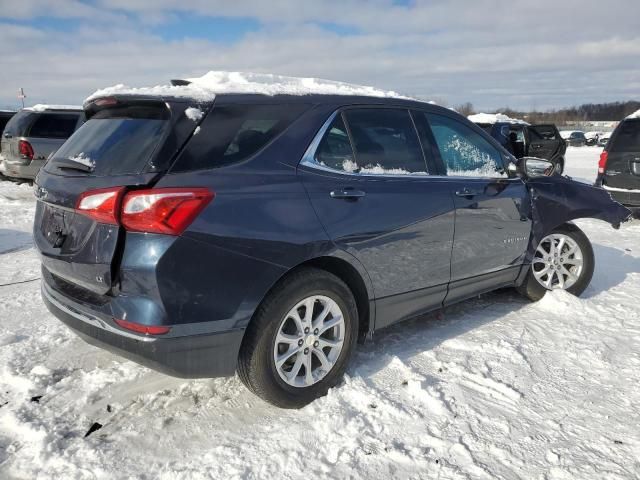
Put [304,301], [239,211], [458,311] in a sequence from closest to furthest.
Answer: [239,211]
[304,301]
[458,311]

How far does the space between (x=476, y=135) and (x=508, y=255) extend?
983 mm

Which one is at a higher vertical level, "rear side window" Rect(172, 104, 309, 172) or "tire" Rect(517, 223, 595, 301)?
"rear side window" Rect(172, 104, 309, 172)

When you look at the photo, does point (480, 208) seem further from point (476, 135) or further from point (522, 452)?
point (522, 452)

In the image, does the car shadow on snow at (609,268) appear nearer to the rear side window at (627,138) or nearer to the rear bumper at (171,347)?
the rear side window at (627,138)

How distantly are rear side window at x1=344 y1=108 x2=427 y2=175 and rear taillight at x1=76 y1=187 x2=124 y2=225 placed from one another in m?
1.42

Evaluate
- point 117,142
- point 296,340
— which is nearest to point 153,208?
point 117,142

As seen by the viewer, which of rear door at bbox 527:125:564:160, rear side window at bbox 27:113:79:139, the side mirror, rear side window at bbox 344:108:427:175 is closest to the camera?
rear side window at bbox 344:108:427:175

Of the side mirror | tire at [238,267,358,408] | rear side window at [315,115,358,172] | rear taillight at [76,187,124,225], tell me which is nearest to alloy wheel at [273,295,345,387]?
tire at [238,267,358,408]

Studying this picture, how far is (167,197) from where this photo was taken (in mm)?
2396

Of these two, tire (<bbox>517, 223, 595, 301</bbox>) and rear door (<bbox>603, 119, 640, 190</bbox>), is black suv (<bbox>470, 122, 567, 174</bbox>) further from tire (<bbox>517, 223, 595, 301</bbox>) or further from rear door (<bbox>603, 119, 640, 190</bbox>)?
tire (<bbox>517, 223, 595, 301</bbox>)

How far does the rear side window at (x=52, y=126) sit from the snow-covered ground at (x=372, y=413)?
852 centimetres

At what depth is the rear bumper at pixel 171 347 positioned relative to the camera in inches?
97.3

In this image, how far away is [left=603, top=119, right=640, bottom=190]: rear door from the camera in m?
8.38

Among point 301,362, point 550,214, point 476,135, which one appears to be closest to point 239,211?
point 301,362
